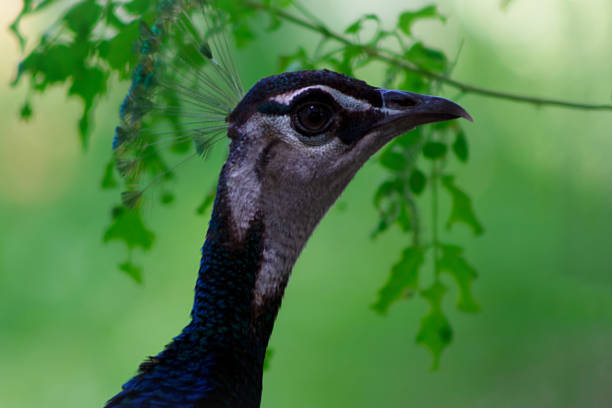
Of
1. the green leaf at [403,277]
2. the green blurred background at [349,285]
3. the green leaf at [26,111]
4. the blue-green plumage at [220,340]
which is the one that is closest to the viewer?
the blue-green plumage at [220,340]

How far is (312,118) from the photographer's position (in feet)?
2.91

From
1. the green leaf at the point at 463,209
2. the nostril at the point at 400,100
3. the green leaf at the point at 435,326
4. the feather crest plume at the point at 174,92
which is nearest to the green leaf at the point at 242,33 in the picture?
the feather crest plume at the point at 174,92

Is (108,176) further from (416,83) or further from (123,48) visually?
(416,83)

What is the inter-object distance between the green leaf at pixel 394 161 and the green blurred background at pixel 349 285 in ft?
5.90

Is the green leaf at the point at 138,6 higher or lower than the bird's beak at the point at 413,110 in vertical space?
higher

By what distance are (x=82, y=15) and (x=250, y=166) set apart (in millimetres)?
309

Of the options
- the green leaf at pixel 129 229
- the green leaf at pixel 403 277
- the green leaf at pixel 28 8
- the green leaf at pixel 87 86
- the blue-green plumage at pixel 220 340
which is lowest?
the blue-green plumage at pixel 220 340

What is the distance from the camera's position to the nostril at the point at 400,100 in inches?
35.1

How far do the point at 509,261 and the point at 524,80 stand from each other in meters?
0.87

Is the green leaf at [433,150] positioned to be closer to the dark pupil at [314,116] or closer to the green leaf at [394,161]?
the green leaf at [394,161]

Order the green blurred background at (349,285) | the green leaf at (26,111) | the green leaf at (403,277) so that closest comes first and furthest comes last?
the green leaf at (26,111), the green leaf at (403,277), the green blurred background at (349,285)

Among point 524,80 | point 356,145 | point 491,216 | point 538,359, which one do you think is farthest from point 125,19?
point 538,359

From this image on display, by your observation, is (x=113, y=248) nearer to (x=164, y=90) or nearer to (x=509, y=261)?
(x=509, y=261)

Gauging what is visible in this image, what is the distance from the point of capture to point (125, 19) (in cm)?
99
